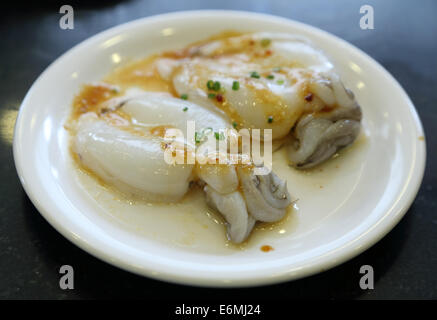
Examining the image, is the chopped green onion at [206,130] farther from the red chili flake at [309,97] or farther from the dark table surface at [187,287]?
the dark table surface at [187,287]

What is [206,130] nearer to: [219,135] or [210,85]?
[219,135]

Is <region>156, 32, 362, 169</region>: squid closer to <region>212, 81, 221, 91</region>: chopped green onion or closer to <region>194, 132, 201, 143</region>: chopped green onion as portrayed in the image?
<region>212, 81, 221, 91</region>: chopped green onion

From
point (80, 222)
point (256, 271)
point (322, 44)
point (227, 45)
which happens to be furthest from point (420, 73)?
point (80, 222)

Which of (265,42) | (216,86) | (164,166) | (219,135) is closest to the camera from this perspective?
(164,166)

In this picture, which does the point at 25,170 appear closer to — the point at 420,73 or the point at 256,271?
the point at 256,271

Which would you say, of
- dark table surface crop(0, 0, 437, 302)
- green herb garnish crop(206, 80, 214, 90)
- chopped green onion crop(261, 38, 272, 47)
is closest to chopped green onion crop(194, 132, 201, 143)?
green herb garnish crop(206, 80, 214, 90)

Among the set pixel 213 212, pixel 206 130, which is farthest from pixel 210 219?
pixel 206 130

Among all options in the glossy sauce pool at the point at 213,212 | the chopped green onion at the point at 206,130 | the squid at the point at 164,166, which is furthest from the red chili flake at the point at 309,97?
the chopped green onion at the point at 206,130
